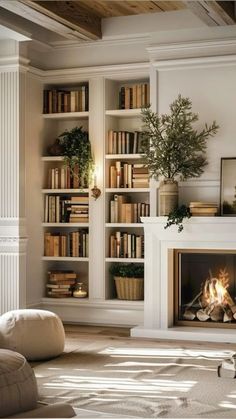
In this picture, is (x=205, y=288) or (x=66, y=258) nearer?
(x=205, y=288)

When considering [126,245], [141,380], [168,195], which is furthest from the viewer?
[126,245]

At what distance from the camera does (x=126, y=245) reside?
7164 millimetres

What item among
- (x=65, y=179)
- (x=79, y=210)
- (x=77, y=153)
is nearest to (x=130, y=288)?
(x=79, y=210)

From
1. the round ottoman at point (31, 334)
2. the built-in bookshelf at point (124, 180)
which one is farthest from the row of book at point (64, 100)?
the round ottoman at point (31, 334)

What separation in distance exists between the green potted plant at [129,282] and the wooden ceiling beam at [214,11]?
8.03 feet

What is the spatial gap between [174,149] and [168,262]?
1.03 m

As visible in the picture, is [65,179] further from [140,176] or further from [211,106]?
[211,106]

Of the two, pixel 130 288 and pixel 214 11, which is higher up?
pixel 214 11

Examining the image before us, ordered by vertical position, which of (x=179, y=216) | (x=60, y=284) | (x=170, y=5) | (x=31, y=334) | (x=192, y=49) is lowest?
Answer: (x=31, y=334)

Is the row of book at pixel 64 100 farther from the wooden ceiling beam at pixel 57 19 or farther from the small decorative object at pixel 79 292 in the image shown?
the small decorative object at pixel 79 292

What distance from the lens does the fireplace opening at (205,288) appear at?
21.3 ft

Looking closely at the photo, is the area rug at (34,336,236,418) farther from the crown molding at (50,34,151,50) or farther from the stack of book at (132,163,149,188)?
the crown molding at (50,34,151,50)

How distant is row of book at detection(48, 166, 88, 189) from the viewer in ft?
24.2

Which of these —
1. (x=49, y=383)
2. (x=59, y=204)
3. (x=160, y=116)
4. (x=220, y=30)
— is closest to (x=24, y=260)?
(x=59, y=204)
